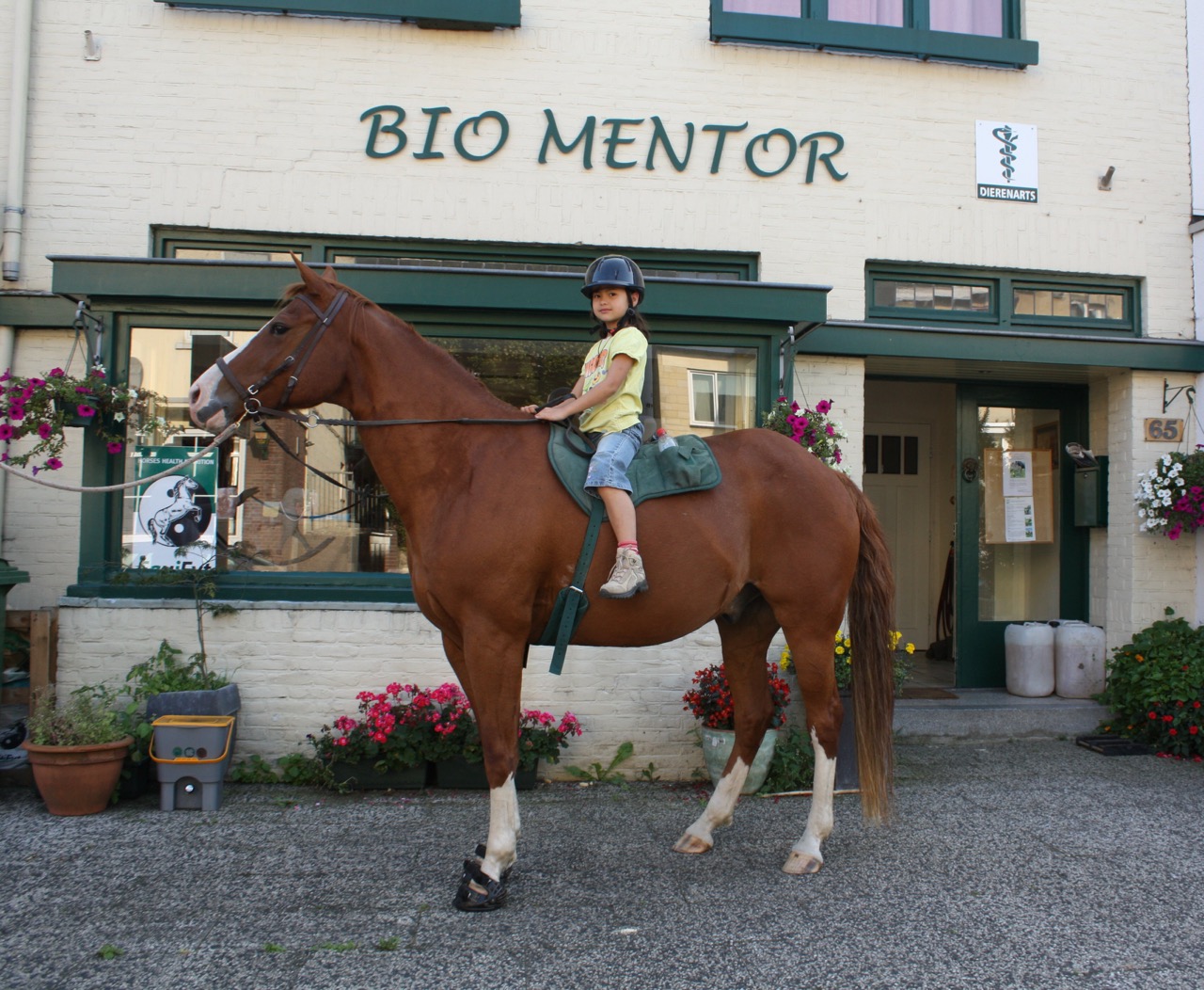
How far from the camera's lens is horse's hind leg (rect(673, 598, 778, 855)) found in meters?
4.19

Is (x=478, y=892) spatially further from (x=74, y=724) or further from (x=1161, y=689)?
(x=1161, y=689)

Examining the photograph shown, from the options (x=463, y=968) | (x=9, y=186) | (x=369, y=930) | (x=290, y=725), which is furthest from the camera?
(x=9, y=186)

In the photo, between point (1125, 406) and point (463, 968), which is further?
point (1125, 406)

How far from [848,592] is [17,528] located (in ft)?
17.4

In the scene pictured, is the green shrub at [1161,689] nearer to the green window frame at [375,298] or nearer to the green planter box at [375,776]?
the green window frame at [375,298]

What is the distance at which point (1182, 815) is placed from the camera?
4.80 metres

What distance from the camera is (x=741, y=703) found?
426 cm

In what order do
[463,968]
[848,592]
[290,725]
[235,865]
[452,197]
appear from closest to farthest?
1. [463,968]
2. [235,865]
3. [848,592]
4. [290,725]
5. [452,197]

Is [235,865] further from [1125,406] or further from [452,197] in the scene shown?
[1125,406]

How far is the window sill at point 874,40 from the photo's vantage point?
6.45 metres

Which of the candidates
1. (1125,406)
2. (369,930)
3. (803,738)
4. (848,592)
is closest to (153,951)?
(369,930)

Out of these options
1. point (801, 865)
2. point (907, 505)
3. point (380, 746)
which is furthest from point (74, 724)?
point (907, 505)

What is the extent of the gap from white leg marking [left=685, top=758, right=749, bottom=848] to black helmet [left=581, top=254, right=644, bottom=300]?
7.65ft

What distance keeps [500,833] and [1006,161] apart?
612 cm
